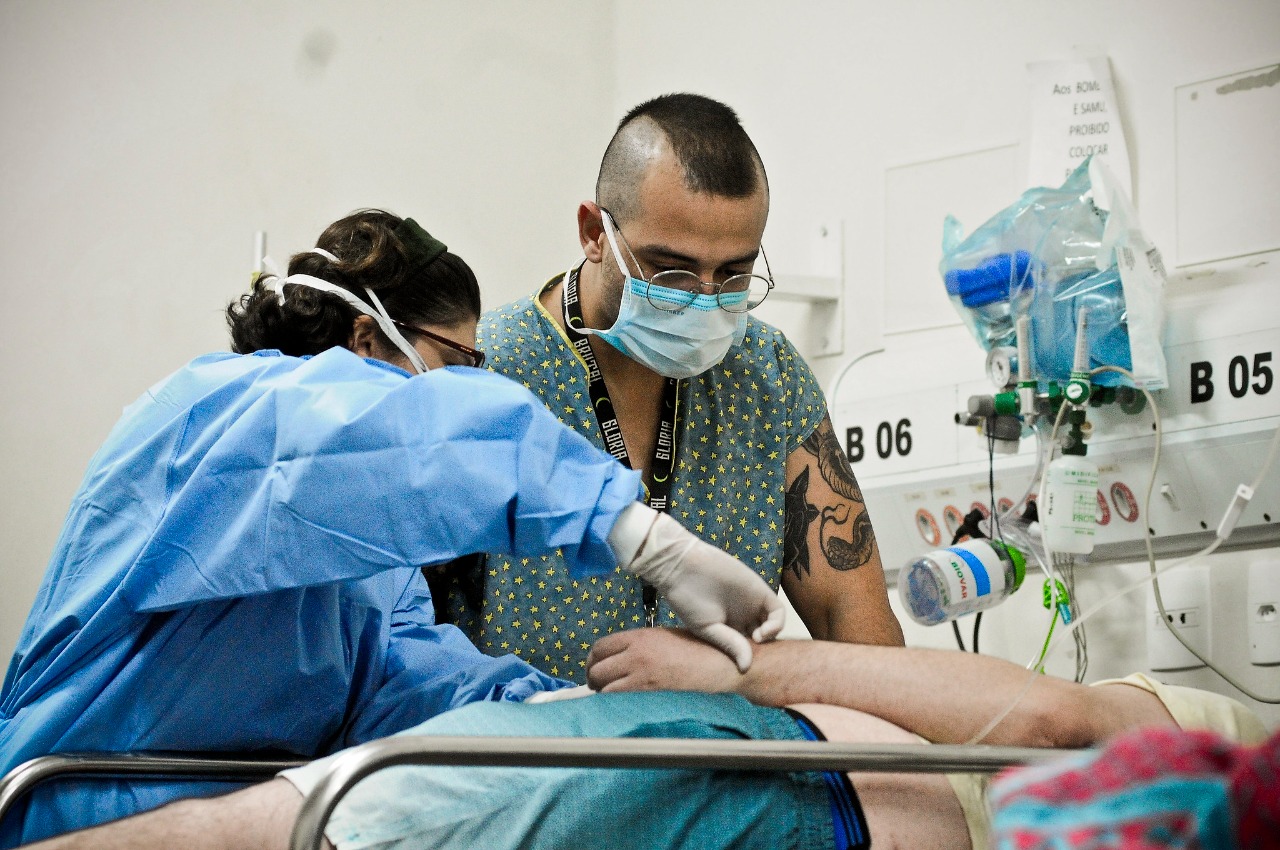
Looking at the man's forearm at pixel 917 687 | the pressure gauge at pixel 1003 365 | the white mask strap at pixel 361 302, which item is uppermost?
the white mask strap at pixel 361 302

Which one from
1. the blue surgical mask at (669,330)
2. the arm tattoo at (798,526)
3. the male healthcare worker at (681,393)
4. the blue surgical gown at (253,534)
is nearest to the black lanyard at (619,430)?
the male healthcare worker at (681,393)

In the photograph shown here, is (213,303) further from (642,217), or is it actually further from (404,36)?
(642,217)

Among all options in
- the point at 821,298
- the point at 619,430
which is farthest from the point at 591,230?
the point at 821,298

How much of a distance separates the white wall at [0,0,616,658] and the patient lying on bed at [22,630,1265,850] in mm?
1663

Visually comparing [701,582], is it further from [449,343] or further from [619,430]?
[619,430]

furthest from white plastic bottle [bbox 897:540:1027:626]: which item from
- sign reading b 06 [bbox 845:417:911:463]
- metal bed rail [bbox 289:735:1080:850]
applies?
metal bed rail [bbox 289:735:1080:850]

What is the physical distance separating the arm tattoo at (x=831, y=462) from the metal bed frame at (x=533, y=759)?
1.02 m

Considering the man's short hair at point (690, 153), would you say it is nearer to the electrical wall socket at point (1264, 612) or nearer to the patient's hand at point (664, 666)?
the patient's hand at point (664, 666)

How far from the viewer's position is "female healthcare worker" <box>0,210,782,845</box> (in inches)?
47.3

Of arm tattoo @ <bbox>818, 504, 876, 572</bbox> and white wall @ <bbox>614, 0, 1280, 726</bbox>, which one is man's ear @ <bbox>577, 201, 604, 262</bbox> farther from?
white wall @ <bbox>614, 0, 1280, 726</bbox>

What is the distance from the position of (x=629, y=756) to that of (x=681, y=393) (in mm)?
1127

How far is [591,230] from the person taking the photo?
202 centimetres

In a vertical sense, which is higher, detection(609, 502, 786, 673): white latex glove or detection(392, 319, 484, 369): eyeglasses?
detection(392, 319, 484, 369): eyeglasses

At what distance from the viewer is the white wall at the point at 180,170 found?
254 centimetres
